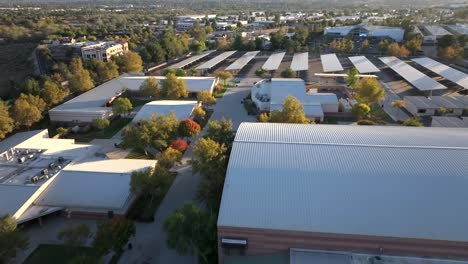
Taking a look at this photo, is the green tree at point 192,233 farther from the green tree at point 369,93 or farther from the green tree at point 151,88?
the green tree at point 151,88

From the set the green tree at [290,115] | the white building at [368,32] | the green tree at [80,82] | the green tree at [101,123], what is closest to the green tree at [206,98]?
the green tree at [101,123]

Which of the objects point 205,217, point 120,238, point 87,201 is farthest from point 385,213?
point 87,201

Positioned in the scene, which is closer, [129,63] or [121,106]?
[121,106]

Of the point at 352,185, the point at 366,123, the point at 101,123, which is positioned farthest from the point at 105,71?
the point at 352,185

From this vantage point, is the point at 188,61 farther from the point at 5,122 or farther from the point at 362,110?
the point at 362,110

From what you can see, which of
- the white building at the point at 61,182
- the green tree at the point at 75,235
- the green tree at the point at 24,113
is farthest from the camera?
the green tree at the point at 24,113

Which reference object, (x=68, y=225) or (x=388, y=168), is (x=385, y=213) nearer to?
(x=388, y=168)

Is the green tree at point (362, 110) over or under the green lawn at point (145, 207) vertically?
over
